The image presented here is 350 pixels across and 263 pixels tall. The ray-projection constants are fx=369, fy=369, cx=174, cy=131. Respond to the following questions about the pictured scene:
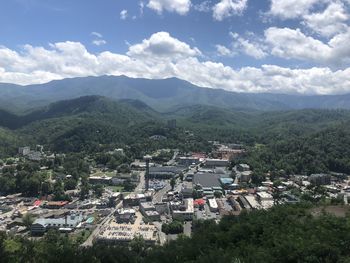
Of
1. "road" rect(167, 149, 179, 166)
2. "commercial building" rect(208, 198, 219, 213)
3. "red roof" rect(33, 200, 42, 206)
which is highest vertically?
"commercial building" rect(208, 198, 219, 213)

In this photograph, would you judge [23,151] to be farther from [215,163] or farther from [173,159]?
[215,163]

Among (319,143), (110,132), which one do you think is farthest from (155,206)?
(110,132)

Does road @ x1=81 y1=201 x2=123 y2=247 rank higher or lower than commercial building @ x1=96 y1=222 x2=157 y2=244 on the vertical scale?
lower

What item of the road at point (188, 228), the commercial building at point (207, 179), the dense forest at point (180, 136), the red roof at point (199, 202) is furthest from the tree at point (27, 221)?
the dense forest at point (180, 136)

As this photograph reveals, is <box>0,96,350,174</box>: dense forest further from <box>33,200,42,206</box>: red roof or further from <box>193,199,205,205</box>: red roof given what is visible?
<box>33,200,42,206</box>: red roof

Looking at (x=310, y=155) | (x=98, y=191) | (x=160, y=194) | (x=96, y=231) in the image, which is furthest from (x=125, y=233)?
(x=310, y=155)

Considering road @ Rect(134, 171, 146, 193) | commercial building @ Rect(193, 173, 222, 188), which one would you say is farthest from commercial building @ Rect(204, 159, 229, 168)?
road @ Rect(134, 171, 146, 193)

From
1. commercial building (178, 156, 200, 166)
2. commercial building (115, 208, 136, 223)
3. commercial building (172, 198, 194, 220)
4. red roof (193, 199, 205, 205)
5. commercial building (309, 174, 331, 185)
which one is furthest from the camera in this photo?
commercial building (178, 156, 200, 166)

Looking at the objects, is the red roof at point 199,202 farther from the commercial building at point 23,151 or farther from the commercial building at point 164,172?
the commercial building at point 23,151

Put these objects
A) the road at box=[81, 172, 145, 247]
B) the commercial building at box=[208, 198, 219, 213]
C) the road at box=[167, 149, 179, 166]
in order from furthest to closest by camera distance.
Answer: the road at box=[167, 149, 179, 166]
the commercial building at box=[208, 198, 219, 213]
the road at box=[81, 172, 145, 247]

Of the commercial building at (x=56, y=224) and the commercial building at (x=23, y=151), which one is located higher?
the commercial building at (x=56, y=224)
